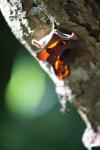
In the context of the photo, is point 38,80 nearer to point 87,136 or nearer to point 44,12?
point 87,136

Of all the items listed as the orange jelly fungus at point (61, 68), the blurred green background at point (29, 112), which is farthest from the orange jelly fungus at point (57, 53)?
the blurred green background at point (29, 112)

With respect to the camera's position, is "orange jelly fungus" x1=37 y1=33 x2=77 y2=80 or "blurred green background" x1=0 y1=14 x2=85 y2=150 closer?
"orange jelly fungus" x1=37 y1=33 x2=77 y2=80

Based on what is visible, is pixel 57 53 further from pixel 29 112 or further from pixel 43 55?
pixel 29 112

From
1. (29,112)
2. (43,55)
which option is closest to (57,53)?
(43,55)

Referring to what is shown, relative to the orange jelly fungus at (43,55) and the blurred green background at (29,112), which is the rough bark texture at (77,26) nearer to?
the orange jelly fungus at (43,55)

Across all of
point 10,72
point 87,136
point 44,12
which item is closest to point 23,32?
point 44,12

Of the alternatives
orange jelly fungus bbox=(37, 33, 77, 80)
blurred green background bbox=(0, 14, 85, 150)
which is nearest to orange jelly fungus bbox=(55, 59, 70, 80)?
orange jelly fungus bbox=(37, 33, 77, 80)

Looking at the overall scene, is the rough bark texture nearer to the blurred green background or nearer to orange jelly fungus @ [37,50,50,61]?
orange jelly fungus @ [37,50,50,61]

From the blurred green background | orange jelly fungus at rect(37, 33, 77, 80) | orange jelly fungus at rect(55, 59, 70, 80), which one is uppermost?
orange jelly fungus at rect(37, 33, 77, 80)
